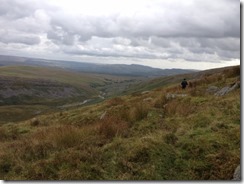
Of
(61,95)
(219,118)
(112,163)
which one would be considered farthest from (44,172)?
(61,95)

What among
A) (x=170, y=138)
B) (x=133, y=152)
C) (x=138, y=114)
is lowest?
(x=133, y=152)

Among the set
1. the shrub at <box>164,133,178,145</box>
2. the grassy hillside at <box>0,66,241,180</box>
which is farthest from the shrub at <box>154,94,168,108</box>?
the shrub at <box>164,133,178,145</box>

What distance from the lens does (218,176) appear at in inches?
267

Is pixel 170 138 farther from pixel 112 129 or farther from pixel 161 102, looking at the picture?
pixel 161 102

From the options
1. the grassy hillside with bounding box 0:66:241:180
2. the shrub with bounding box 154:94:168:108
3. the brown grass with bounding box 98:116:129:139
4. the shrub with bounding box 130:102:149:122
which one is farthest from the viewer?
the shrub with bounding box 154:94:168:108

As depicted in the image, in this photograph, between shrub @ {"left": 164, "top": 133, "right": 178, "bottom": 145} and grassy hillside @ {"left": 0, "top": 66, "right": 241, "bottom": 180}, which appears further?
shrub @ {"left": 164, "top": 133, "right": 178, "bottom": 145}

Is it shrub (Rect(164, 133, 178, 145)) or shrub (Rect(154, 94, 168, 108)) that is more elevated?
shrub (Rect(154, 94, 168, 108))

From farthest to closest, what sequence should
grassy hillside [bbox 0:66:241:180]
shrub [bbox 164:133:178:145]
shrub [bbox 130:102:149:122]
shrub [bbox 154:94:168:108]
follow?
shrub [bbox 154:94:168:108], shrub [bbox 130:102:149:122], shrub [bbox 164:133:178:145], grassy hillside [bbox 0:66:241:180]

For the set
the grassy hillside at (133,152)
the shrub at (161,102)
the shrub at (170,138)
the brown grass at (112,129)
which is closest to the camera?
the grassy hillside at (133,152)

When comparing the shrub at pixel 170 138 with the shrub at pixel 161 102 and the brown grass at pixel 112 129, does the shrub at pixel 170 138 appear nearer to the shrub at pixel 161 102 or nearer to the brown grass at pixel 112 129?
the brown grass at pixel 112 129

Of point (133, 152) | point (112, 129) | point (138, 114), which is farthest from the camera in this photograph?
point (138, 114)

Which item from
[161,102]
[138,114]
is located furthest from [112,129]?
[161,102]

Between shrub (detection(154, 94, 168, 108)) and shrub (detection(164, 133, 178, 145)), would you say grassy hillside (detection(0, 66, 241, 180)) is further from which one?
shrub (detection(154, 94, 168, 108))

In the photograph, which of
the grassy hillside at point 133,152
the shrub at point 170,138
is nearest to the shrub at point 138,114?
the grassy hillside at point 133,152
